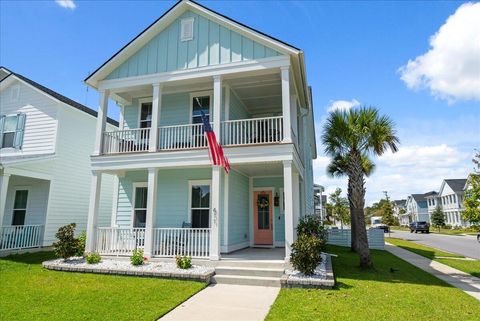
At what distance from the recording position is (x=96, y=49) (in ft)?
45.0

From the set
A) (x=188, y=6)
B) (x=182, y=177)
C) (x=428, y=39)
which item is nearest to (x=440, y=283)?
(x=428, y=39)

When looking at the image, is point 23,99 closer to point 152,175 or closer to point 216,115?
point 152,175

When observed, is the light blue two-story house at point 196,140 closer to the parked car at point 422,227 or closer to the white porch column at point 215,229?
the white porch column at point 215,229

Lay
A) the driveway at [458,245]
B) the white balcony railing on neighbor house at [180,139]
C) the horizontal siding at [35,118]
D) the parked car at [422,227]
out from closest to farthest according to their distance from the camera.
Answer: the white balcony railing on neighbor house at [180,139] → the horizontal siding at [35,118] → the driveway at [458,245] → the parked car at [422,227]

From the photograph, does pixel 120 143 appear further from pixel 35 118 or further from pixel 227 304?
pixel 227 304

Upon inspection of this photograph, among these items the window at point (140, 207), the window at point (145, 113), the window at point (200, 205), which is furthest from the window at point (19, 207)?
the window at point (200, 205)

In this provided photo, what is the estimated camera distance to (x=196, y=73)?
1135 cm

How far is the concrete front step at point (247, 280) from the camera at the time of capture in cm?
841

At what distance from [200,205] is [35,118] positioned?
10.4 m

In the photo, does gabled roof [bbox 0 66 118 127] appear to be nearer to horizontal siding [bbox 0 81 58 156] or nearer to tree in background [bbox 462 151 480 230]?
horizontal siding [bbox 0 81 58 156]

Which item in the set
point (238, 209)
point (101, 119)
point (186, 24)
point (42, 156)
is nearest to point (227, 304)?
point (238, 209)

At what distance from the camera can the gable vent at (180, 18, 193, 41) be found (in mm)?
11820

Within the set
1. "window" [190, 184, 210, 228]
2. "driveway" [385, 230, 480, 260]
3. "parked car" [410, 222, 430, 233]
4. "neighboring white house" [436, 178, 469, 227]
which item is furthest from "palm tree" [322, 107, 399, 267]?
"neighboring white house" [436, 178, 469, 227]

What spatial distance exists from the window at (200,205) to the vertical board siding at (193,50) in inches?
194
